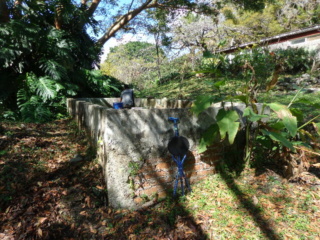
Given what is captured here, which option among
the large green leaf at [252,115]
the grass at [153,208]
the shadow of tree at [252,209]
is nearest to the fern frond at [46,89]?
the grass at [153,208]

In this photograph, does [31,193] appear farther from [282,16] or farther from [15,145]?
[282,16]

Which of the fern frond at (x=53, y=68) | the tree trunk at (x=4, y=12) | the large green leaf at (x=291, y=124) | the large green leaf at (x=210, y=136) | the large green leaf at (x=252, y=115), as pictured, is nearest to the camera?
the large green leaf at (x=291, y=124)

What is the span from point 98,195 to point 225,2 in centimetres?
1024

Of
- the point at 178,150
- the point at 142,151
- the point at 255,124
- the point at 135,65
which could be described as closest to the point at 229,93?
the point at 255,124

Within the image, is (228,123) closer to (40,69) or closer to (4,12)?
(40,69)

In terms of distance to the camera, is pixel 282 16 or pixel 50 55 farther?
pixel 282 16

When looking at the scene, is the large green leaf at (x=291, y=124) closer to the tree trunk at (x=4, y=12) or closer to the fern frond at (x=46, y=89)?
the fern frond at (x=46, y=89)

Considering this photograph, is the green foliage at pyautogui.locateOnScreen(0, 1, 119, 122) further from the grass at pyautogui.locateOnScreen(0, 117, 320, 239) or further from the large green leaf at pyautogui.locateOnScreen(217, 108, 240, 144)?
the large green leaf at pyautogui.locateOnScreen(217, 108, 240, 144)

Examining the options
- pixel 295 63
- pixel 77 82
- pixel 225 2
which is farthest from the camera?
pixel 295 63

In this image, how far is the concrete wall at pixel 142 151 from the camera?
209cm

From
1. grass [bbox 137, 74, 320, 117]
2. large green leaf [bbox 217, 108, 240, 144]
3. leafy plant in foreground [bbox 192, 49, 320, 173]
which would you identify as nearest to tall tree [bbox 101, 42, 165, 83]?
grass [bbox 137, 74, 320, 117]

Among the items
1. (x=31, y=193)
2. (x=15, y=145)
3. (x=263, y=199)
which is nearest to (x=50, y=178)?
(x=31, y=193)

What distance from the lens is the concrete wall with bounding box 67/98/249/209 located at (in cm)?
209

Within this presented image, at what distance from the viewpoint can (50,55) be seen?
6.23m
